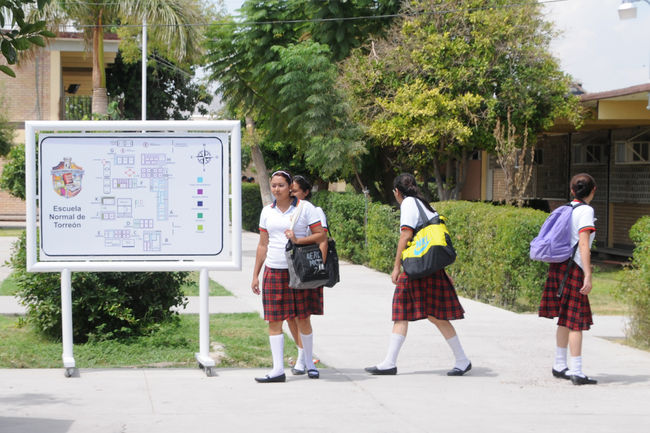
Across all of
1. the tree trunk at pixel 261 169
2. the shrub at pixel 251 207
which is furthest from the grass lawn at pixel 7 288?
the shrub at pixel 251 207

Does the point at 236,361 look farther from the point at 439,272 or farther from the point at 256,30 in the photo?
the point at 256,30

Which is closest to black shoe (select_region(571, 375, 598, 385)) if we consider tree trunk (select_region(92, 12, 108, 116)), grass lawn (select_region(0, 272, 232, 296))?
grass lawn (select_region(0, 272, 232, 296))

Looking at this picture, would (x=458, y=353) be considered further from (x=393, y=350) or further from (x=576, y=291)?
(x=576, y=291)

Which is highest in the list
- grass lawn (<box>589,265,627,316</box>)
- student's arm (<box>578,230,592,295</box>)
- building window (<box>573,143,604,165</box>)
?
building window (<box>573,143,604,165</box>)

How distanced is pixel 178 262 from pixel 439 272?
227cm

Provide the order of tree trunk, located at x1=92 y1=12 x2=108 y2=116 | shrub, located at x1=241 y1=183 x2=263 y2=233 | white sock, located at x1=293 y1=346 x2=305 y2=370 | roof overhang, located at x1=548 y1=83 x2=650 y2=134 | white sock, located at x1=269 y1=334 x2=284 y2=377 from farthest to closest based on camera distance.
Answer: shrub, located at x1=241 y1=183 x2=263 y2=233 → tree trunk, located at x1=92 y1=12 x2=108 y2=116 → roof overhang, located at x1=548 y1=83 x2=650 y2=134 → white sock, located at x1=293 y1=346 x2=305 y2=370 → white sock, located at x1=269 y1=334 x2=284 y2=377

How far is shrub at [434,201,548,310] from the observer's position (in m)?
12.0

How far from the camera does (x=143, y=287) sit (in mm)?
8945

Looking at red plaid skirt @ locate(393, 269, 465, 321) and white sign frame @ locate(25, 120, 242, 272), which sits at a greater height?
white sign frame @ locate(25, 120, 242, 272)

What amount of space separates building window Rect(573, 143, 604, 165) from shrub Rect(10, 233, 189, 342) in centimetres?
1701

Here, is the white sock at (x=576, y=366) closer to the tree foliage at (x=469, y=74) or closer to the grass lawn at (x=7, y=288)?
the grass lawn at (x=7, y=288)

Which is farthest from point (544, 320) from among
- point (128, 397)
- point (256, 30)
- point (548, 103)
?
point (256, 30)

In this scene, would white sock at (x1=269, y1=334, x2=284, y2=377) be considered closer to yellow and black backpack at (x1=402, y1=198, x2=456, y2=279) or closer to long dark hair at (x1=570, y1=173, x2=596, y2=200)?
yellow and black backpack at (x1=402, y1=198, x2=456, y2=279)

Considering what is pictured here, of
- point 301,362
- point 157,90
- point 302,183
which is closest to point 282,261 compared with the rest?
point 302,183
